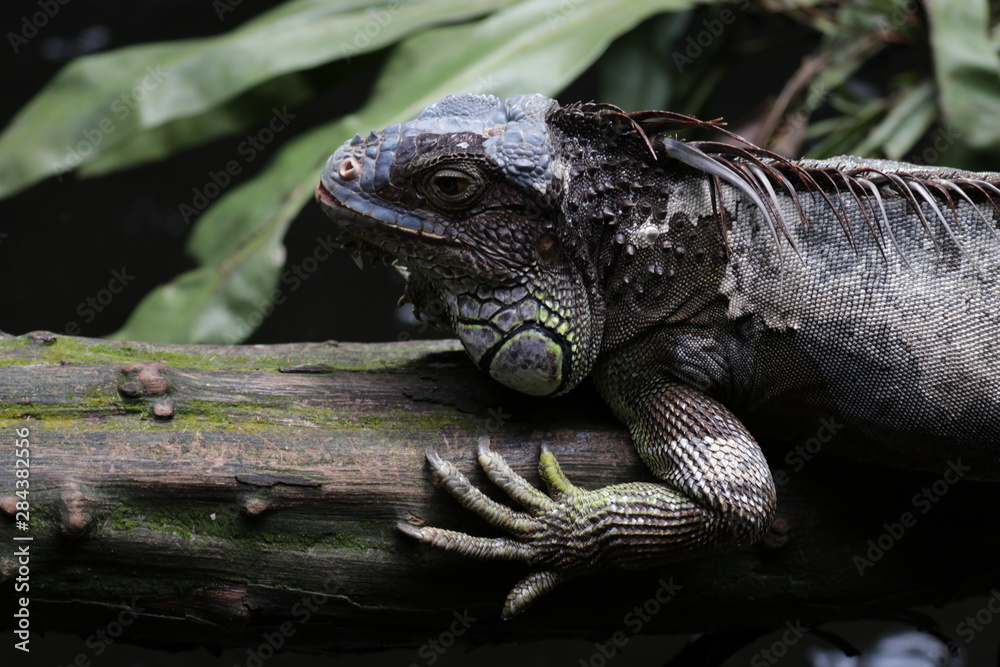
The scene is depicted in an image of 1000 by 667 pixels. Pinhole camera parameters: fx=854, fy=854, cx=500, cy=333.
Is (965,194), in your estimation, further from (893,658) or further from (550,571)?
(893,658)

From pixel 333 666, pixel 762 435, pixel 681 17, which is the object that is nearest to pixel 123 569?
pixel 762 435

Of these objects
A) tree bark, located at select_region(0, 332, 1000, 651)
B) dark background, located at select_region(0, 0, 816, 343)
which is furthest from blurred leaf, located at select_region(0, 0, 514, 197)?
tree bark, located at select_region(0, 332, 1000, 651)

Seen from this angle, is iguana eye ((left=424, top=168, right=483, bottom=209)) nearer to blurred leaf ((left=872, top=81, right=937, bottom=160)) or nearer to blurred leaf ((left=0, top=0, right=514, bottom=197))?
blurred leaf ((left=0, top=0, right=514, bottom=197))

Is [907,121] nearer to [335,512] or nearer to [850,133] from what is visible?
[850,133]

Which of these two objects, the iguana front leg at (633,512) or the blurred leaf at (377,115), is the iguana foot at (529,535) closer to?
the iguana front leg at (633,512)

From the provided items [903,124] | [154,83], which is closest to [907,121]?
[903,124]
